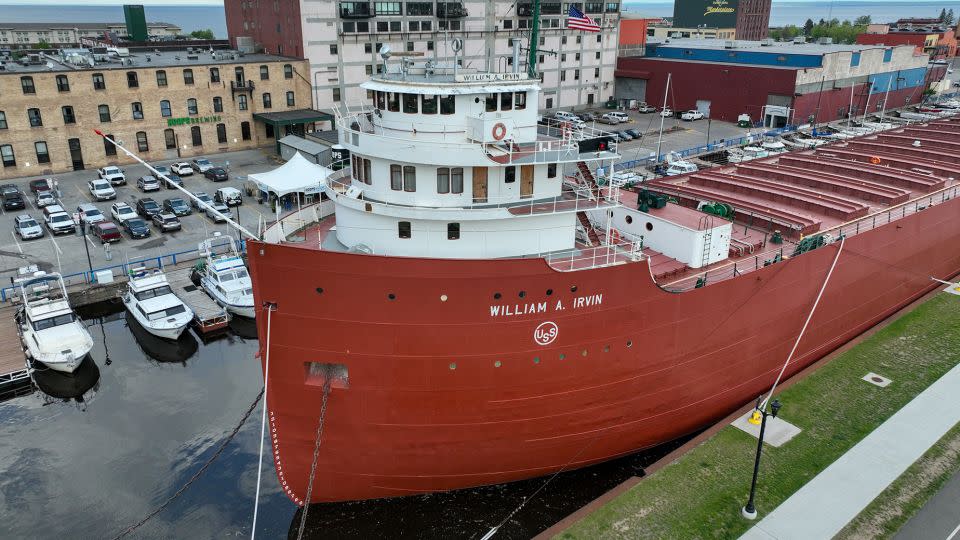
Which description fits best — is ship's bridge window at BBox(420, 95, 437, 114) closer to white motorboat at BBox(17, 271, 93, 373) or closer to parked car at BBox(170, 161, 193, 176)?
white motorboat at BBox(17, 271, 93, 373)

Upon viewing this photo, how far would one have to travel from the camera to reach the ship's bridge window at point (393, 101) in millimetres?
15144

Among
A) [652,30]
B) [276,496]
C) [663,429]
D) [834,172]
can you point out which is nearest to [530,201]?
[663,429]

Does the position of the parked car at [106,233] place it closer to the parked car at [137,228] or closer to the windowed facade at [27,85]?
the parked car at [137,228]

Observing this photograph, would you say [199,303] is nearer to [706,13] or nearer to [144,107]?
[144,107]

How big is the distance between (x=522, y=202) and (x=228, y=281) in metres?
17.2

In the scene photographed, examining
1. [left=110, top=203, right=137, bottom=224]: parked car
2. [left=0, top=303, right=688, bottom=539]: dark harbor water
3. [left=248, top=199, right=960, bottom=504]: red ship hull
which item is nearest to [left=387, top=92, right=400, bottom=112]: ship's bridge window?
[left=248, top=199, right=960, bottom=504]: red ship hull

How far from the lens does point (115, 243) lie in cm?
3291

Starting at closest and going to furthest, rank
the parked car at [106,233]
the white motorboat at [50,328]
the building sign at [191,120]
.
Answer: the white motorboat at [50,328] → the parked car at [106,233] → the building sign at [191,120]

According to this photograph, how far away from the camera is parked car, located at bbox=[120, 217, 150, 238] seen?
33.4 metres

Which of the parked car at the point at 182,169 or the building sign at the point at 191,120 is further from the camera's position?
the building sign at the point at 191,120

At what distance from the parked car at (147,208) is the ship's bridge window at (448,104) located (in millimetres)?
27001

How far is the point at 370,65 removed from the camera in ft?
176

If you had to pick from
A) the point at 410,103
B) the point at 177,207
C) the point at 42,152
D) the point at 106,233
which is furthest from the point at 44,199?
the point at 410,103

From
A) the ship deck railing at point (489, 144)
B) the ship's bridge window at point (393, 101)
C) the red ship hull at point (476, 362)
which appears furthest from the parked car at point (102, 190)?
the ship's bridge window at point (393, 101)
